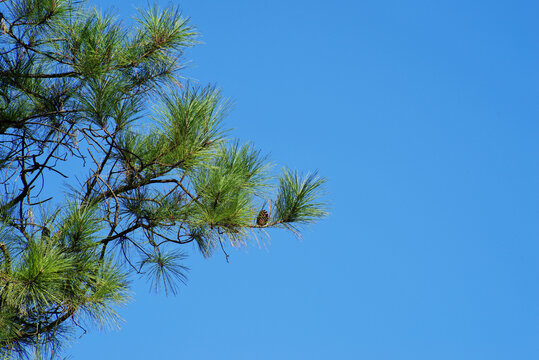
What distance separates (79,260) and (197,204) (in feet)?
1.57

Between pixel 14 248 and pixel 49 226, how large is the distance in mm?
146

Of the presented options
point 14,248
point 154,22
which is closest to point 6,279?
point 14,248

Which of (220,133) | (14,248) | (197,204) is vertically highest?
(220,133)

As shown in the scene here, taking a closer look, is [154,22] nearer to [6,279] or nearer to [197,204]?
[197,204]

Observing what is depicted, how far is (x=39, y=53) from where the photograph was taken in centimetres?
282

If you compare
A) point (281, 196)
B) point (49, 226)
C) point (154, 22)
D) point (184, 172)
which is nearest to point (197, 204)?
point (184, 172)

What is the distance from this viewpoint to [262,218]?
9.31 ft

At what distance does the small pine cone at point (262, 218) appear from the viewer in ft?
9.30

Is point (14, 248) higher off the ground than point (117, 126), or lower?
lower

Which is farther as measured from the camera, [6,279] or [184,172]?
[184,172]

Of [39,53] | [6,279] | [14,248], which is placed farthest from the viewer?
[39,53]

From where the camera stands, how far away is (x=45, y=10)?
110 inches

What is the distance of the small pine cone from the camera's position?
2.84 m

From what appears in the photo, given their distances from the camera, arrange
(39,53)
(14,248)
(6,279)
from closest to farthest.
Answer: (6,279), (14,248), (39,53)
